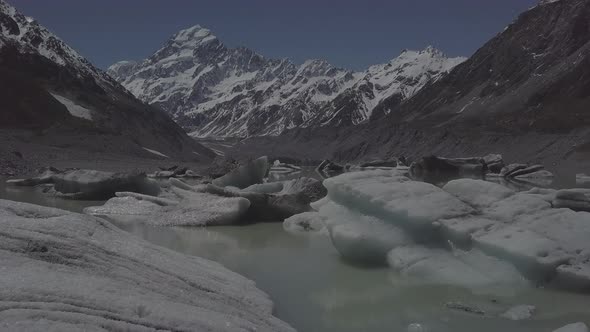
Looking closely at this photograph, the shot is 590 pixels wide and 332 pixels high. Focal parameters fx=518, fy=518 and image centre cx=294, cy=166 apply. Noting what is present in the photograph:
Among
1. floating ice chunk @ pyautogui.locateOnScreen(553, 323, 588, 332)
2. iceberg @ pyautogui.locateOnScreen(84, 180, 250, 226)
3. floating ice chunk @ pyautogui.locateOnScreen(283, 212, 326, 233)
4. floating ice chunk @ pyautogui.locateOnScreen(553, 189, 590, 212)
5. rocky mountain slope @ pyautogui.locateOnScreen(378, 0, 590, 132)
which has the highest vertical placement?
rocky mountain slope @ pyautogui.locateOnScreen(378, 0, 590, 132)

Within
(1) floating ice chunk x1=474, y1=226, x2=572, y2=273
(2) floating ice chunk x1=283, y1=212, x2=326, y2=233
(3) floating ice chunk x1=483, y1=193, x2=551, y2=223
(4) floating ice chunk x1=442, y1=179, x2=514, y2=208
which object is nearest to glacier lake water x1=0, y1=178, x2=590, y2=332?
(1) floating ice chunk x1=474, y1=226, x2=572, y2=273

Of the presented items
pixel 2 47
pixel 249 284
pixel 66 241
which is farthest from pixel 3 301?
pixel 2 47

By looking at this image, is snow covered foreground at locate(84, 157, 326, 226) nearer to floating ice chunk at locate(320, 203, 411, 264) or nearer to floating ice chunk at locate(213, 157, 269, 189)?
floating ice chunk at locate(213, 157, 269, 189)

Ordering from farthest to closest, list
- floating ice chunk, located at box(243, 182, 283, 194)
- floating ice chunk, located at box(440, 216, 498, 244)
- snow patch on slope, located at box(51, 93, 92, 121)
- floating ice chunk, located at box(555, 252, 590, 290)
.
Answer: snow patch on slope, located at box(51, 93, 92, 121)
floating ice chunk, located at box(243, 182, 283, 194)
floating ice chunk, located at box(440, 216, 498, 244)
floating ice chunk, located at box(555, 252, 590, 290)

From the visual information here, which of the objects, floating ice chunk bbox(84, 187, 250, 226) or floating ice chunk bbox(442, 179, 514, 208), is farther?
floating ice chunk bbox(84, 187, 250, 226)

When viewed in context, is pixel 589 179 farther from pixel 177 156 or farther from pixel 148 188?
pixel 177 156
